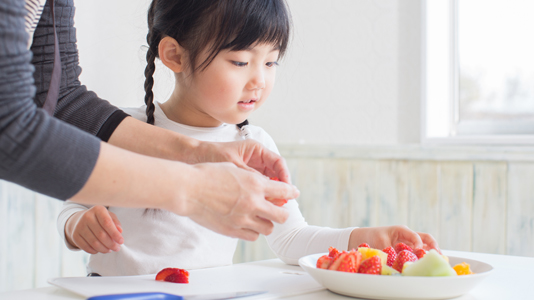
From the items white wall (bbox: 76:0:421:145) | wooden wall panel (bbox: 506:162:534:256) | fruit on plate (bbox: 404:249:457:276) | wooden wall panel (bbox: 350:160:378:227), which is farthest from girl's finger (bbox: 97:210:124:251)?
wooden wall panel (bbox: 506:162:534:256)

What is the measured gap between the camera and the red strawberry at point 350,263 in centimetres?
67

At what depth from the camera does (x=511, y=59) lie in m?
1.73

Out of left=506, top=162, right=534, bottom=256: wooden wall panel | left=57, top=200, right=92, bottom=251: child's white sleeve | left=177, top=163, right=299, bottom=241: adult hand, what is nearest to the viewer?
left=177, top=163, right=299, bottom=241: adult hand

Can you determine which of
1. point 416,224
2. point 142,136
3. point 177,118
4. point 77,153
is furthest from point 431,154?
point 77,153

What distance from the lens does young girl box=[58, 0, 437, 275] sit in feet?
3.53

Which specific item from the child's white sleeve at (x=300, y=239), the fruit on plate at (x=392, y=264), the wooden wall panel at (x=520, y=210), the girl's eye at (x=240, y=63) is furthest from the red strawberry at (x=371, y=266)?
the wooden wall panel at (x=520, y=210)

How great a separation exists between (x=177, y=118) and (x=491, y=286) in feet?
2.74

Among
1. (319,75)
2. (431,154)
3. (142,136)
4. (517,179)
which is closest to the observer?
(142,136)

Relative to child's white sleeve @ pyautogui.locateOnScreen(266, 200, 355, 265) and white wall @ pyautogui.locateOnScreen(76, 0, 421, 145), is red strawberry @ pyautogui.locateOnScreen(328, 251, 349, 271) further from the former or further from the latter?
white wall @ pyautogui.locateOnScreen(76, 0, 421, 145)

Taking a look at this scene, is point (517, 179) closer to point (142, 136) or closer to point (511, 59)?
point (511, 59)

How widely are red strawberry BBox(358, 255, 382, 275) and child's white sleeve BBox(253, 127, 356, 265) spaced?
0.35 meters

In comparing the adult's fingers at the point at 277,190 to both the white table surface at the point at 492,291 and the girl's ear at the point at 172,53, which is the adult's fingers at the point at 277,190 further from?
the girl's ear at the point at 172,53

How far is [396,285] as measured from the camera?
62cm

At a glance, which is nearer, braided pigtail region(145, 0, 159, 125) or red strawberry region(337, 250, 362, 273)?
red strawberry region(337, 250, 362, 273)
